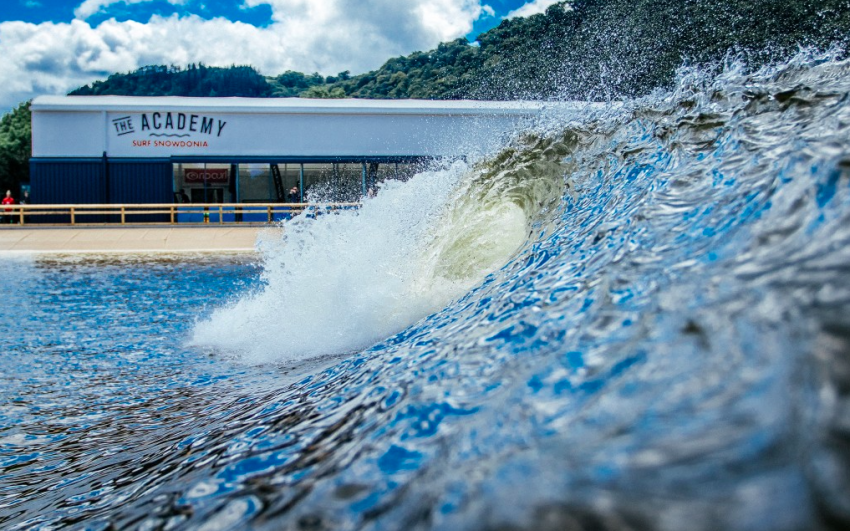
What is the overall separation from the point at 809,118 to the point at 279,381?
283cm

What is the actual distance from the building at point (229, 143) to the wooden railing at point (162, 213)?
1.24 meters

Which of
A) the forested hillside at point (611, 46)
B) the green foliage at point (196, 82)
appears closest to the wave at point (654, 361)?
the forested hillside at point (611, 46)

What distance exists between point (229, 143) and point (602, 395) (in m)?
24.4

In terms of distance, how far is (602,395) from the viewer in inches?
52.7

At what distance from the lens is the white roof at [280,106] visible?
77.6 ft

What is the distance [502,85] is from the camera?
38.4 metres

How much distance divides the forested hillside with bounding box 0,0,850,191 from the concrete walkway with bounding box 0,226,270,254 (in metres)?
9.17

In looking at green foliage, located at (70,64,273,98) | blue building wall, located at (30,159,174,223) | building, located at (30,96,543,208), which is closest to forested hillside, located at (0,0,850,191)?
building, located at (30,96,543,208)

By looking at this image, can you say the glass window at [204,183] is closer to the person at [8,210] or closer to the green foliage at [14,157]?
the person at [8,210]

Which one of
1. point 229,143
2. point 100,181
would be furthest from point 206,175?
point 100,181

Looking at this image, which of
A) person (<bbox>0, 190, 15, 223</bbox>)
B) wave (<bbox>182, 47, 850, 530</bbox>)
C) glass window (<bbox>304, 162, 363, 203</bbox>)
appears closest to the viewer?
wave (<bbox>182, 47, 850, 530</bbox>)

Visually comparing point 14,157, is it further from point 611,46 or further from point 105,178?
point 611,46

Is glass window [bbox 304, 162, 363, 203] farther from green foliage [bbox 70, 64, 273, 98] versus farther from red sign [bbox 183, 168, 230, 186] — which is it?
green foliage [bbox 70, 64, 273, 98]

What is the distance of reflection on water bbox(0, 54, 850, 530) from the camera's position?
1.03 m
